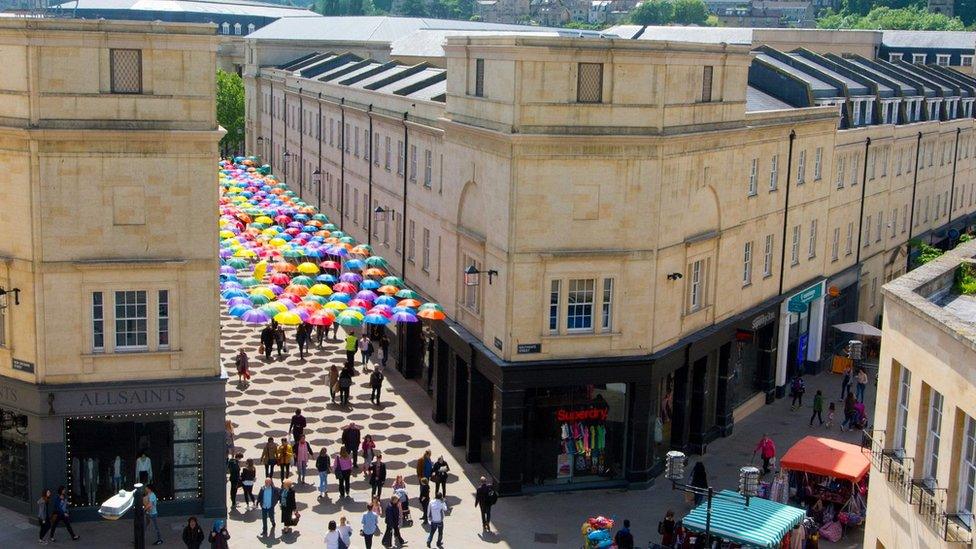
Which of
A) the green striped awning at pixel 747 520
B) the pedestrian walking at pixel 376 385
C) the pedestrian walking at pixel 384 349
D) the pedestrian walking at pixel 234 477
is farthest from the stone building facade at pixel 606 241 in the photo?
the pedestrian walking at pixel 234 477

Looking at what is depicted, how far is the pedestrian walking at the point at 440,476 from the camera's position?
30375mm

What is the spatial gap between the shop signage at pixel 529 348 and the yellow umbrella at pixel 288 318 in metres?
11.7

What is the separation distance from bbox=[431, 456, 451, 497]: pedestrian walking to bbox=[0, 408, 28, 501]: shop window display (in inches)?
396

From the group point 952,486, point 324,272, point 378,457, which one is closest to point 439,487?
point 378,457

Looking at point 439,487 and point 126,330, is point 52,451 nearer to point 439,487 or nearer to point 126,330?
point 126,330

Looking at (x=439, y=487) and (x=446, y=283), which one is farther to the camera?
(x=446, y=283)

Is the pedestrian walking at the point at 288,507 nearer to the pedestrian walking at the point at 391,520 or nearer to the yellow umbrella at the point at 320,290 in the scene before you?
the pedestrian walking at the point at 391,520

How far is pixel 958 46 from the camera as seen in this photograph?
90000 mm

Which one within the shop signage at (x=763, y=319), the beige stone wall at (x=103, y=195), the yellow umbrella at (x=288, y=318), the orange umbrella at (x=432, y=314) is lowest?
the yellow umbrella at (x=288, y=318)

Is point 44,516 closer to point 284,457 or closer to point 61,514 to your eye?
point 61,514

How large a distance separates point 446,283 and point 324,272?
18401 millimetres

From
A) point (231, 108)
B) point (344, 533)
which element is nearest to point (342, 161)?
point (344, 533)

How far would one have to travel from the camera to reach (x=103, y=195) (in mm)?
26812

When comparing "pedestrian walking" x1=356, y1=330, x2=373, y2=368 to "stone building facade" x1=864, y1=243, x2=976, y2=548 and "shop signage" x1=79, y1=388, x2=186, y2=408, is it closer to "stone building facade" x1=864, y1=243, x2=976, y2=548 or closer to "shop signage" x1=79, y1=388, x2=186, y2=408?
"shop signage" x1=79, y1=388, x2=186, y2=408
